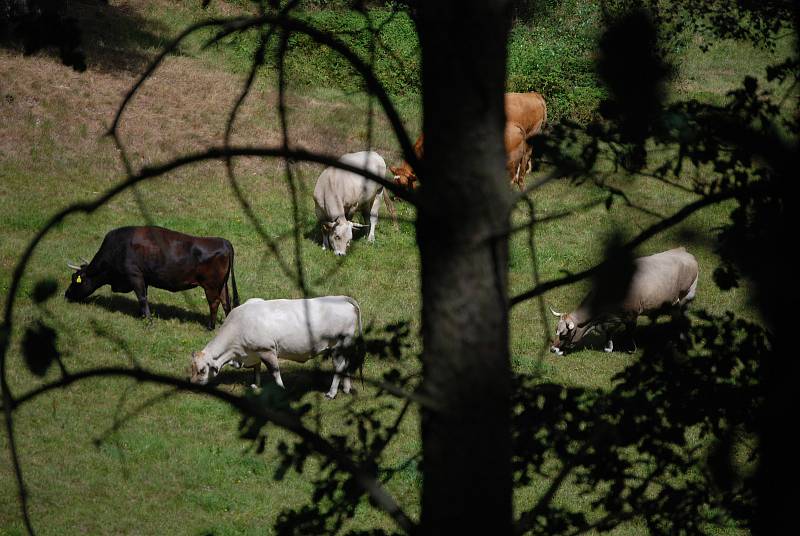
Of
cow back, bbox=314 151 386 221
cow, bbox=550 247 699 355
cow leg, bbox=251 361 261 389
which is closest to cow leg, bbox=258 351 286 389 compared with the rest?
cow leg, bbox=251 361 261 389

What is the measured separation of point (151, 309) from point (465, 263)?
1193 cm

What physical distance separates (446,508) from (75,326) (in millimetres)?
11186

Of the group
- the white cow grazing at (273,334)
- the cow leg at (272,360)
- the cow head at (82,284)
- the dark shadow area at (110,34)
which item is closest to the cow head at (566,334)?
the white cow grazing at (273,334)

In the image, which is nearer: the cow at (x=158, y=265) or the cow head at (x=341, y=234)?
the cow at (x=158, y=265)

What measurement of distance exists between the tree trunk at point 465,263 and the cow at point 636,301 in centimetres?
1025

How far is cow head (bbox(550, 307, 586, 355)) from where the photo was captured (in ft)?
42.7

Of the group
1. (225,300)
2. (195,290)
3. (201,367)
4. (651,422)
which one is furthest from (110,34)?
(651,422)

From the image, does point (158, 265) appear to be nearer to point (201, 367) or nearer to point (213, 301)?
point (213, 301)

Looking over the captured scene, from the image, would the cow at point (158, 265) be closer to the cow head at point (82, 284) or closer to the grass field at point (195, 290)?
the cow head at point (82, 284)

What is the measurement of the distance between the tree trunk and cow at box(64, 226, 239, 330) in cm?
1081

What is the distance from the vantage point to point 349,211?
55.1 ft

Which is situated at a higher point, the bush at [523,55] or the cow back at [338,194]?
the bush at [523,55]

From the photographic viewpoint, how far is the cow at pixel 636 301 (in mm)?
12797

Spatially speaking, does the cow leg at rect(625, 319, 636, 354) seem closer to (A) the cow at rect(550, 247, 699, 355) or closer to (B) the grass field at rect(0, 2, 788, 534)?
(A) the cow at rect(550, 247, 699, 355)
